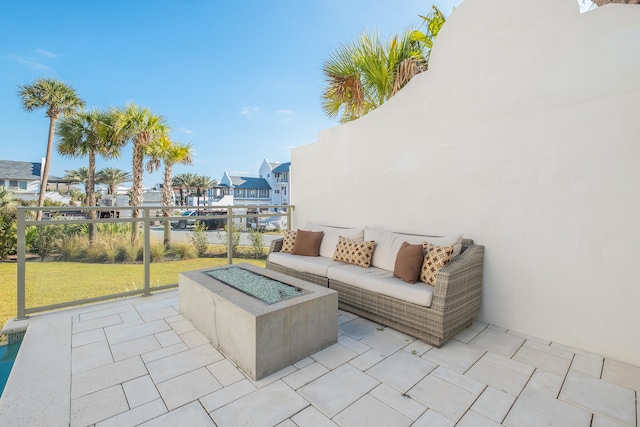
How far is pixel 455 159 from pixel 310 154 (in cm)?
276

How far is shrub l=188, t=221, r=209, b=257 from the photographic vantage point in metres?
5.71

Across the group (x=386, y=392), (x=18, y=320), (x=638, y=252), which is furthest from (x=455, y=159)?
(x=18, y=320)

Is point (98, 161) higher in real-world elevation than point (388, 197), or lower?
higher

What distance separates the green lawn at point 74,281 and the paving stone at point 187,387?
233 centimetres

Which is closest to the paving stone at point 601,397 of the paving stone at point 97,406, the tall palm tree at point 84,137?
the paving stone at point 97,406

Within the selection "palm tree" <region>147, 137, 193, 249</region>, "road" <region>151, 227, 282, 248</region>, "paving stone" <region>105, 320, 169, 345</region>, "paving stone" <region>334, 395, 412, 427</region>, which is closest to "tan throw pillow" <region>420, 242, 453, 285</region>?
"paving stone" <region>334, 395, 412, 427</region>

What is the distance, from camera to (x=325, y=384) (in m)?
2.07

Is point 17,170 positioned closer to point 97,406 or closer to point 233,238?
point 233,238

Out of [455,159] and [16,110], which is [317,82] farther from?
[16,110]

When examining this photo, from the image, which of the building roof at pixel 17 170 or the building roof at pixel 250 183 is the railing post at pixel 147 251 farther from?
the building roof at pixel 250 183

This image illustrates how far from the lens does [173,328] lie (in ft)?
9.75

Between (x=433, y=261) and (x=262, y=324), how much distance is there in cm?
178

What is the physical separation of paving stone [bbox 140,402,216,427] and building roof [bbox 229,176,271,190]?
102ft

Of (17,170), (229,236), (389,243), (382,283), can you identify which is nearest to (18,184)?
(17,170)
